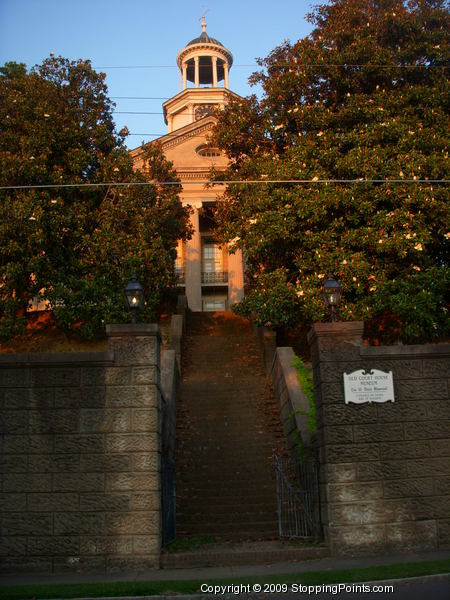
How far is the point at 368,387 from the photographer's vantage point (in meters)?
9.97

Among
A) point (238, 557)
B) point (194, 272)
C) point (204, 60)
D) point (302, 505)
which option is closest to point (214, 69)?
point (204, 60)

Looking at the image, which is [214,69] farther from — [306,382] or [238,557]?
[238,557]

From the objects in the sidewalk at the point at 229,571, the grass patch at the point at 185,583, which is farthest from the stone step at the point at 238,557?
the grass patch at the point at 185,583

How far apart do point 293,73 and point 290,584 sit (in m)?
15.6

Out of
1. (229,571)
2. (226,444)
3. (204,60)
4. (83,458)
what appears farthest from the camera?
(204,60)

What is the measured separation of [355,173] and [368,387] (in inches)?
351

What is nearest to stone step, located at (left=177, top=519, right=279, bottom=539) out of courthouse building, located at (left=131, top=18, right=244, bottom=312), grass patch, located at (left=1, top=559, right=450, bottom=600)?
grass patch, located at (left=1, top=559, right=450, bottom=600)

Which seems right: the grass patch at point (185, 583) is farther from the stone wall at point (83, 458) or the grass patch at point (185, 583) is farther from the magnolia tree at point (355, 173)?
the magnolia tree at point (355, 173)

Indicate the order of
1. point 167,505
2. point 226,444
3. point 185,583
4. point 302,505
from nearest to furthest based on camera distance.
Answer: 1. point 185,583
2. point 167,505
3. point 302,505
4. point 226,444

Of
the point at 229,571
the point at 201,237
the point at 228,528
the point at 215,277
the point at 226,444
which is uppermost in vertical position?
the point at 201,237

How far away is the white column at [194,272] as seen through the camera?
3262cm

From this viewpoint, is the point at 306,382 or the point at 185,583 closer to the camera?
the point at 185,583

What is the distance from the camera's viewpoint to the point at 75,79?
22.2 m

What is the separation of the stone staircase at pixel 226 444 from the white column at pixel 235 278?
38.2 feet
